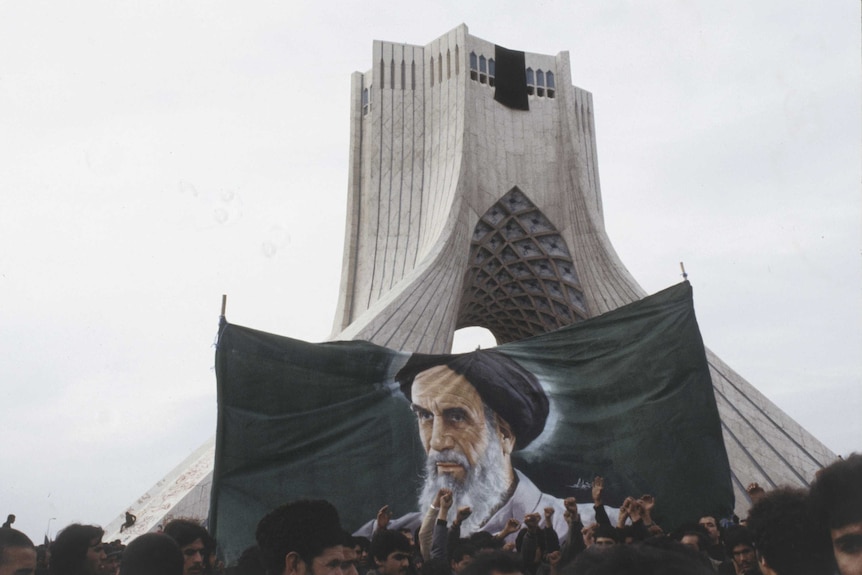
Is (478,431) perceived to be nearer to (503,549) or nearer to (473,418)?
(473,418)

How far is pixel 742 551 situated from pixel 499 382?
484 centimetres

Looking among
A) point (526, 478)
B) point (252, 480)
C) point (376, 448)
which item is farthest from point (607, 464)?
point (252, 480)

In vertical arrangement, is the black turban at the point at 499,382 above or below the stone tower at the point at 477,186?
below

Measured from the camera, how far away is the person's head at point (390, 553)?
13.6ft

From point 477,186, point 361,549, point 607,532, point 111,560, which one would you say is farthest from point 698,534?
point 477,186

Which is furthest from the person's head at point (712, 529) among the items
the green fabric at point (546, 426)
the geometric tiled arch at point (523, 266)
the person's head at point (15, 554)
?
the geometric tiled arch at point (523, 266)

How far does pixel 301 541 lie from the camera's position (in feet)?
9.48

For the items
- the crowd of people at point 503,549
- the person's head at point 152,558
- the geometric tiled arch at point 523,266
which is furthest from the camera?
the geometric tiled arch at point 523,266

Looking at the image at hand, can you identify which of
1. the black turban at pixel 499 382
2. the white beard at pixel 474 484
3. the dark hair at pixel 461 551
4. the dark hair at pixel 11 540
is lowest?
the dark hair at pixel 461 551

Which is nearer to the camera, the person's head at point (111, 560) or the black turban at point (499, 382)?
the person's head at point (111, 560)

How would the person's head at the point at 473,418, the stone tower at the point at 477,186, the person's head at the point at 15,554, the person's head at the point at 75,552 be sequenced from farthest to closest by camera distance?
the stone tower at the point at 477,186
the person's head at the point at 473,418
the person's head at the point at 75,552
the person's head at the point at 15,554

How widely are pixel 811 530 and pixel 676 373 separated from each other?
19.2 ft

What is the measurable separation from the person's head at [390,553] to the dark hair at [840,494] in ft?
7.99

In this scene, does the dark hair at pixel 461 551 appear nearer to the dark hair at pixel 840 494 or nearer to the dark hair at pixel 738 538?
the dark hair at pixel 738 538
